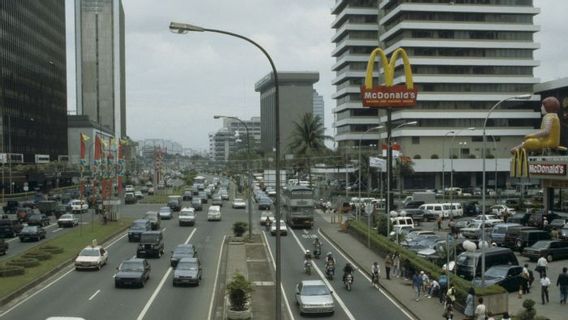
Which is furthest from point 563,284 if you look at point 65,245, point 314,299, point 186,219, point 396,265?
point 186,219

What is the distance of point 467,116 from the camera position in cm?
11531

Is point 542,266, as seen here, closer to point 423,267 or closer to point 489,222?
point 423,267

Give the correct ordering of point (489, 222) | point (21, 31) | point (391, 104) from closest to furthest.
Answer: point (489, 222) < point (391, 104) < point (21, 31)

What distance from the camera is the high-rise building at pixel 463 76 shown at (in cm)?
11419

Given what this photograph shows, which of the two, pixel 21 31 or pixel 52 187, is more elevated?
pixel 21 31

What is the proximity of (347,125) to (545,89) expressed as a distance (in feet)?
130

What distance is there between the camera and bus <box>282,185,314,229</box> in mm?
65562

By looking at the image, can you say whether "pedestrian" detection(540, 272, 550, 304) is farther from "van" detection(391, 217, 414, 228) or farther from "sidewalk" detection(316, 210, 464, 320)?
"van" detection(391, 217, 414, 228)

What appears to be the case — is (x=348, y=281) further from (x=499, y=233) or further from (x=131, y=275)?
(x=499, y=233)

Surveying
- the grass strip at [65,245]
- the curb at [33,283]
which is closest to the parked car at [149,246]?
the grass strip at [65,245]

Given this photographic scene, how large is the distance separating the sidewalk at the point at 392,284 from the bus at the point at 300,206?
2.99m

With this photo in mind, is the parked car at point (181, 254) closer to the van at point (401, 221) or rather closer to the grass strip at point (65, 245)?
the grass strip at point (65, 245)

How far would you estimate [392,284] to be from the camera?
123ft

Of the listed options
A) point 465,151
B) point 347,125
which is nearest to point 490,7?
point 465,151
